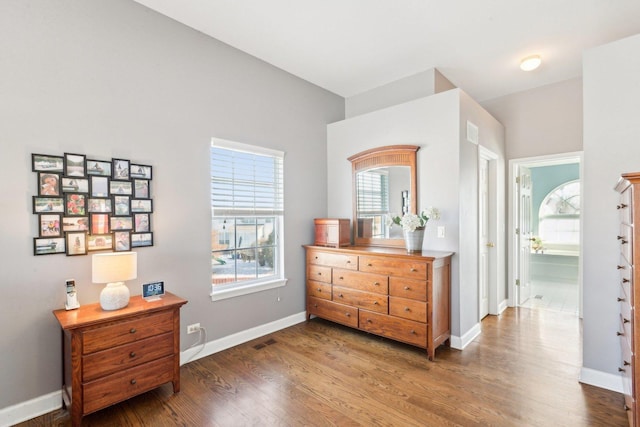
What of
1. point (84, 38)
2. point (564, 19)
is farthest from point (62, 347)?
point (564, 19)

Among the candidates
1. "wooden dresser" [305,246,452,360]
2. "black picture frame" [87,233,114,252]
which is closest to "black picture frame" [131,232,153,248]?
"black picture frame" [87,233,114,252]

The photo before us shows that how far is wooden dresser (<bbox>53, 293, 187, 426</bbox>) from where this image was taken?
6.30 feet

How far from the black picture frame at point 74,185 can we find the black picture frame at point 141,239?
48 centimetres

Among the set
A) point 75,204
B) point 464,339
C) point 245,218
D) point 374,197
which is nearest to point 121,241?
point 75,204

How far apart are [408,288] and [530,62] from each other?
9.57ft

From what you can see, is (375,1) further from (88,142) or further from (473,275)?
(473,275)

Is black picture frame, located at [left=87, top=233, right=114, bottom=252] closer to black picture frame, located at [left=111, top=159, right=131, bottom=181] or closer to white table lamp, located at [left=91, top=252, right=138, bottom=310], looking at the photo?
white table lamp, located at [left=91, top=252, right=138, bottom=310]

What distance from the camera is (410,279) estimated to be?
9.70 ft

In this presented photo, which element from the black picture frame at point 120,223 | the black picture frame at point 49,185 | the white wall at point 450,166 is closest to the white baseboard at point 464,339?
the white wall at point 450,166

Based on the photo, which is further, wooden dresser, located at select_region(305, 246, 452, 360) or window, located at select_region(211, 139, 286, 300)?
window, located at select_region(211, 139, 286, 300)

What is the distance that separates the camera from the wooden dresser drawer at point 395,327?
290 cm

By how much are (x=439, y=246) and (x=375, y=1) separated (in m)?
2.37

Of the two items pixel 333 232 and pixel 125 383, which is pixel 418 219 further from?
pixel 125 383

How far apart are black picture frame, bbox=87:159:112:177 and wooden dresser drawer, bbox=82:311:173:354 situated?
3.75 ft
